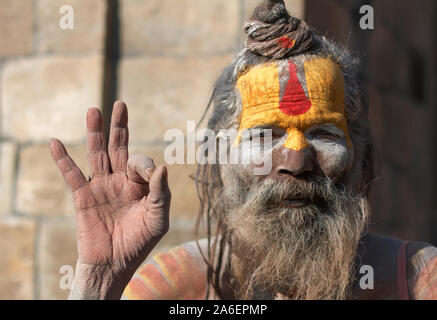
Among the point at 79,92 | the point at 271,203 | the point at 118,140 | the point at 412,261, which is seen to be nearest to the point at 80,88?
the point at 79,92

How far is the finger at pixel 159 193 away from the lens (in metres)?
1.49

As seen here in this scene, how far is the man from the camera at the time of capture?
5.26 feet

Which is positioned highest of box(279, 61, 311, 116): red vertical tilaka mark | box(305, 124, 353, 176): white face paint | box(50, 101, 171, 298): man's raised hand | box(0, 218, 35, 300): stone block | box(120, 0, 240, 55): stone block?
box(120, 0, 240, 55): stone block

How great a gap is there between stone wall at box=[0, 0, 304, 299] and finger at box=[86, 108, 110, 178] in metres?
0.98

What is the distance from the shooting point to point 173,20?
2699 mm

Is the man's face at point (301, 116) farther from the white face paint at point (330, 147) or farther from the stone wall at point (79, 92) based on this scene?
the stone wall at point (79, 92)

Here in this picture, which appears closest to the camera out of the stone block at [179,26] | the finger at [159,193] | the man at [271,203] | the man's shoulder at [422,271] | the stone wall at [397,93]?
the finger at [159,193]

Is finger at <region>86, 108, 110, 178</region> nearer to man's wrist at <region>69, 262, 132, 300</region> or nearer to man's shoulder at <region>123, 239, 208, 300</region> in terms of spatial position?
man's wrist at <region>69, 262, 132, 300</region>

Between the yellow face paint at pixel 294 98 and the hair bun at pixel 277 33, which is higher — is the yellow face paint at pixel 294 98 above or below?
below

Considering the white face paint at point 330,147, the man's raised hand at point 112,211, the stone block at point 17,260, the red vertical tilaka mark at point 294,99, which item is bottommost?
the stone block at point 17,260

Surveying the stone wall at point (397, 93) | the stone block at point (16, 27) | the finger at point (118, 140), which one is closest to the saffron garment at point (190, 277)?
the finger at point (118, 140)

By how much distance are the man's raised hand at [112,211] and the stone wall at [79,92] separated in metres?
0.99

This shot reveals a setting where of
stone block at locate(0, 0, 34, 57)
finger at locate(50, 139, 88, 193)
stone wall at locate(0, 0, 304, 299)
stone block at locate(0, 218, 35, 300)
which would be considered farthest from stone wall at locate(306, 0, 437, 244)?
stone block at locate(0, 218, 35, 300)

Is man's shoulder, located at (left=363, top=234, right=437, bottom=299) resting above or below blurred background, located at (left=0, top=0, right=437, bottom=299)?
below
